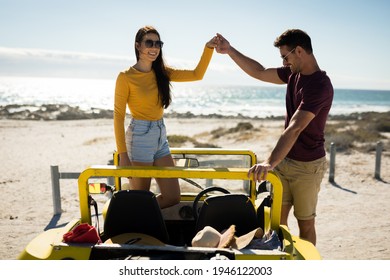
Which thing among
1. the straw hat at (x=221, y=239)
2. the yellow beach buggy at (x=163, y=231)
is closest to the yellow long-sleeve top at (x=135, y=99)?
the yellow beach buggy at (x=163, y=231)

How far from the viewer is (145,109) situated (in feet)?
11.5

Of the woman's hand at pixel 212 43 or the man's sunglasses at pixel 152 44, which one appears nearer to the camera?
the man's sunglasses at pixel 152 44

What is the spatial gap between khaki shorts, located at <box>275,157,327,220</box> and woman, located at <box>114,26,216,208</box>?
3.48 feet

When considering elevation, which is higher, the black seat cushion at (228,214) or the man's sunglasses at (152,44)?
the man's sunglasses at (152,44)

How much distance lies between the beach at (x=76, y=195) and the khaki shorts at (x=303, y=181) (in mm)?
1846

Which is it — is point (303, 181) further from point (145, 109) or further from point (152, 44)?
point (152, 44)

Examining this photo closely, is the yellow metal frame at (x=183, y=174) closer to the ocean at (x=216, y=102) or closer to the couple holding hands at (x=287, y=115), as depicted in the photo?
the couple holding hands at (x=287, y=115)

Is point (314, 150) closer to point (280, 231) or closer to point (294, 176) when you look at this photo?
point (294, 176)

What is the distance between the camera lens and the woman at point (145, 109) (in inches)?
132

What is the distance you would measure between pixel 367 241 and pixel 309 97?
11.0 feet

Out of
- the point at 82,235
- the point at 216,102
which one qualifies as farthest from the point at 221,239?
the point at 216,102

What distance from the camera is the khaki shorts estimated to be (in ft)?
11.3

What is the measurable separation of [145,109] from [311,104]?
1449mm

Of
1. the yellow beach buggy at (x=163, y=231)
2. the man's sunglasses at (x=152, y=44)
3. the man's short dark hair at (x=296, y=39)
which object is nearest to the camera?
the yellow beach buggy at (x=163, y=231)
